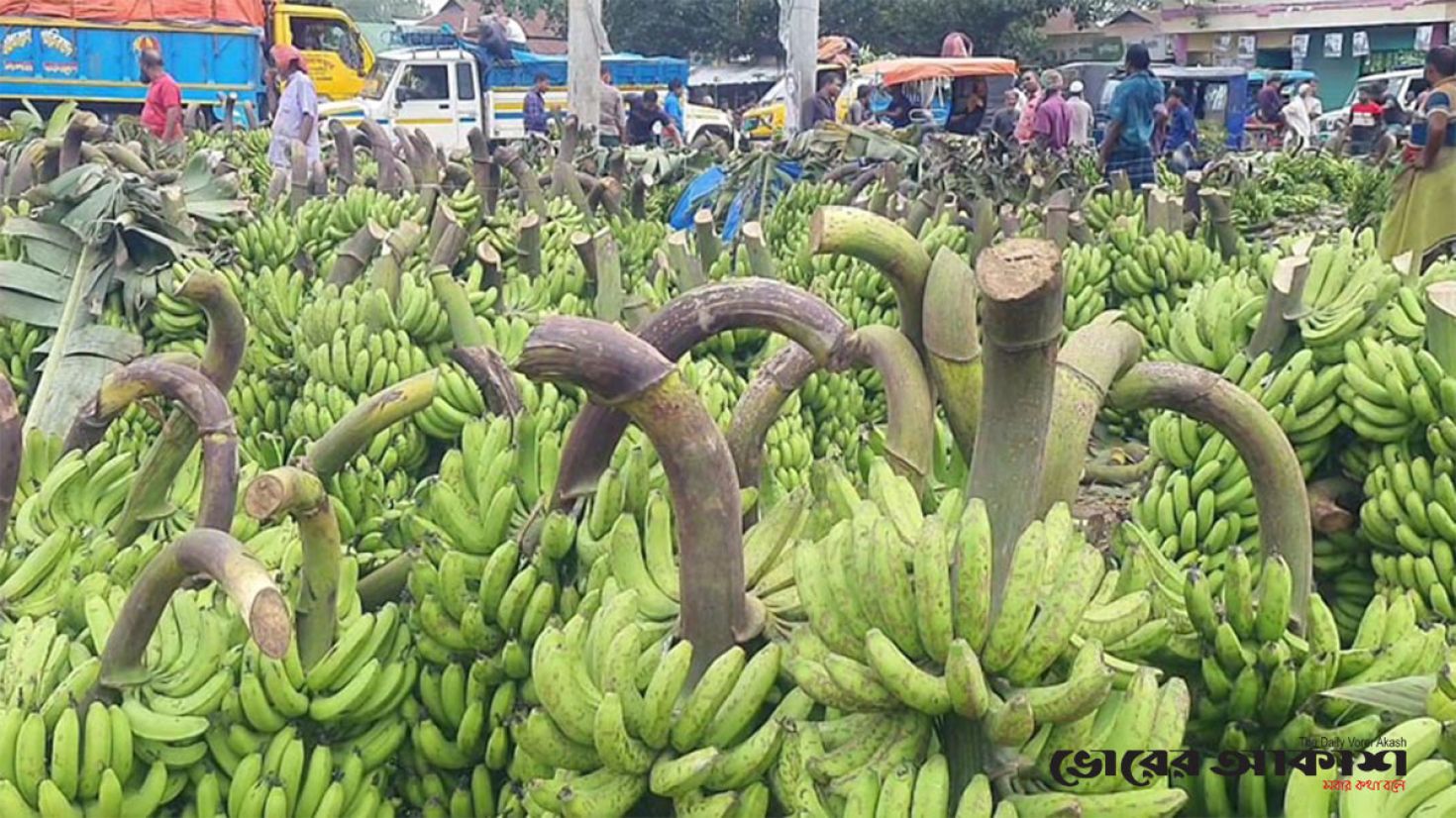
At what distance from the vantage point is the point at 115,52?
1780 centimetres

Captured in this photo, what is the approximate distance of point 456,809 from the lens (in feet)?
5.53

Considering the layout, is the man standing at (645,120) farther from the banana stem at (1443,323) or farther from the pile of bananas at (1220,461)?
the banana stem at (1443,323)

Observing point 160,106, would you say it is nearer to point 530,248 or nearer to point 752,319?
point 530,248

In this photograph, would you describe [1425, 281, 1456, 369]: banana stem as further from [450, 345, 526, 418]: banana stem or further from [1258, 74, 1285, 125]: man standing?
[1258, 74, 1285, 125]: man standing

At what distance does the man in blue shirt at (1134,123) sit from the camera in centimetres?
807

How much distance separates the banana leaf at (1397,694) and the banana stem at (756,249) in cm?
210

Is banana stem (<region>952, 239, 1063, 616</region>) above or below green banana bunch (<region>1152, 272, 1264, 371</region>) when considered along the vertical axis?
above

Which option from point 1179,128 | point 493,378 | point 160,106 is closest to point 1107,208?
point 493,378

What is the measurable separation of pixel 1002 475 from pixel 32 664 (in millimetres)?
1108

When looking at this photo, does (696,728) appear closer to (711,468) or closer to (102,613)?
(711,468)

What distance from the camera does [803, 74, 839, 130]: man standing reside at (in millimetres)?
10664

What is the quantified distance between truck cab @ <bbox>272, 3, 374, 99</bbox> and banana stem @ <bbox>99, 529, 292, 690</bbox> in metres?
20.0

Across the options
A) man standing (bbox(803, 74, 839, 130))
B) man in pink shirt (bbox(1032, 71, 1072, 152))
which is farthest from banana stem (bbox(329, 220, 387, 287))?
man in pink shirt (bbox(1032, 71, 1072, 152))

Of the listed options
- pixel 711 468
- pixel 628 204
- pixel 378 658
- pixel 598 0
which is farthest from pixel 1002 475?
pixel 598 0
